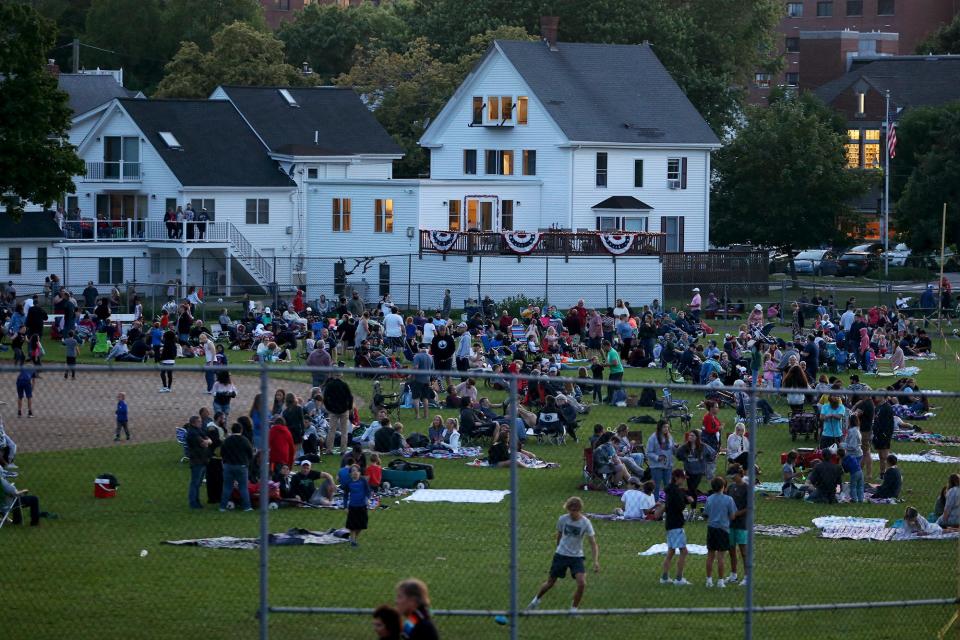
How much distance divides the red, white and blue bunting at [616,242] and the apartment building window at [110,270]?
63.0 feet

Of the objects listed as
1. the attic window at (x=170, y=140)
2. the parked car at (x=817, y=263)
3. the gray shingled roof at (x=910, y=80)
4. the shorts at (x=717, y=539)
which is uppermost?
the gray shingled roof at (x=910, y=80)

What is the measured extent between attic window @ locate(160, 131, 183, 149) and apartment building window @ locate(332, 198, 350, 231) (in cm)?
846

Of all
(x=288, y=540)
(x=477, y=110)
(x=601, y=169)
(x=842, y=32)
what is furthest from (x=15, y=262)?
(x=842, y=32)

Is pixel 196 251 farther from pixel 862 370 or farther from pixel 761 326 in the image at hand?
pixel 862 370

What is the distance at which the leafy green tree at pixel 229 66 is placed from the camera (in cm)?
8494

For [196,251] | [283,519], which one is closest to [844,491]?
[283,519]

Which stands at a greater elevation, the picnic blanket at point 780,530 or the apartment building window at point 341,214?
the apartment building window at point 341,214

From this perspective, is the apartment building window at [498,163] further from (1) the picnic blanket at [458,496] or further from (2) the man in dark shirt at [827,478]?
(1) the picnic blanket at [458,496]

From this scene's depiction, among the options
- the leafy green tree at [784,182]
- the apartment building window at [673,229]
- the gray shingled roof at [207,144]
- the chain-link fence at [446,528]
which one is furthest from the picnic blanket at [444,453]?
the leafy green tree at [784,182]

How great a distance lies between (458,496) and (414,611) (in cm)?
771

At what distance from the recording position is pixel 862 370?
42438 mm

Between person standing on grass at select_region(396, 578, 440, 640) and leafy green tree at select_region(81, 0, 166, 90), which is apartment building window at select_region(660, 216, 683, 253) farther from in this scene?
person standing on grass at select_region(396, 578, 440, 640)

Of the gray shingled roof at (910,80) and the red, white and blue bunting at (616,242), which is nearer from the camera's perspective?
the red, white and blue bunting at (616,242)

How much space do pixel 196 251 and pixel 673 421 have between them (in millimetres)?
38950
